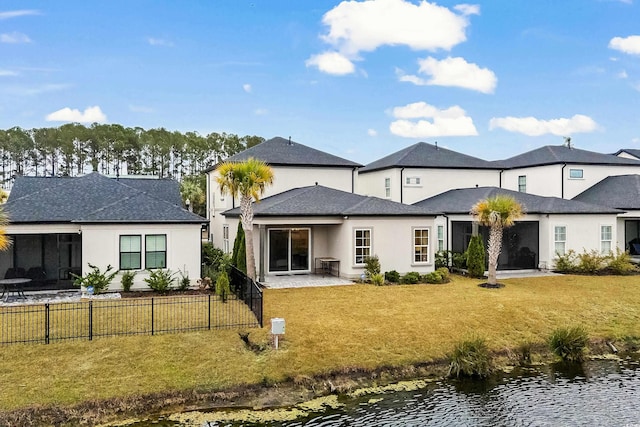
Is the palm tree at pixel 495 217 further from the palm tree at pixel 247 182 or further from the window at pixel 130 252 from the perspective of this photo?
the window at pixel 130 252

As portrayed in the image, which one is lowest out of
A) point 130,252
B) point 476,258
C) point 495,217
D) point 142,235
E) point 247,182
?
point 476,258

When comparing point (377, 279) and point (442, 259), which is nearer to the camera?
point (377, 279)

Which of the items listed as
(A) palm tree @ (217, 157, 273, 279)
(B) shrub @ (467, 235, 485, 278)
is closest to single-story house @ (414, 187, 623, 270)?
(B) shrub @ (467, 235, 485, 278)

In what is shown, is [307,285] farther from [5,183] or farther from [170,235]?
[5,183]

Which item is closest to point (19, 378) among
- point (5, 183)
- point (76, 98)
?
point (76, 98)

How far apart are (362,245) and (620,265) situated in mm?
12692

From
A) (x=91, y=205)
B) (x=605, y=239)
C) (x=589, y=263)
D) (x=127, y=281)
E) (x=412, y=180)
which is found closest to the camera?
(x=127, y=281)

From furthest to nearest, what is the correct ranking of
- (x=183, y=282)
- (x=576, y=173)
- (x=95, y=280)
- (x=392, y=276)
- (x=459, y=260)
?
(x=576, y=173)
(x=459, y=260)
(x=392, y=276)
(x=183, y=282)
(x=95, y=280)

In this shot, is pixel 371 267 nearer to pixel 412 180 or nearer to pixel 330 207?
pixel 330 207

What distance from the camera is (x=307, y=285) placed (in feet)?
62.8

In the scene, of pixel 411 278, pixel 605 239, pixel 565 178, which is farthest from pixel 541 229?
pixel 411 278

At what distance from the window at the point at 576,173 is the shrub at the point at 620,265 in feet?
25.1

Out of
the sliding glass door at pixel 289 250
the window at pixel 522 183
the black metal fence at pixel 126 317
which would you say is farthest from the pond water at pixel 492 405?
the window at pixel 522 183

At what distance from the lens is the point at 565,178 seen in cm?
2936
